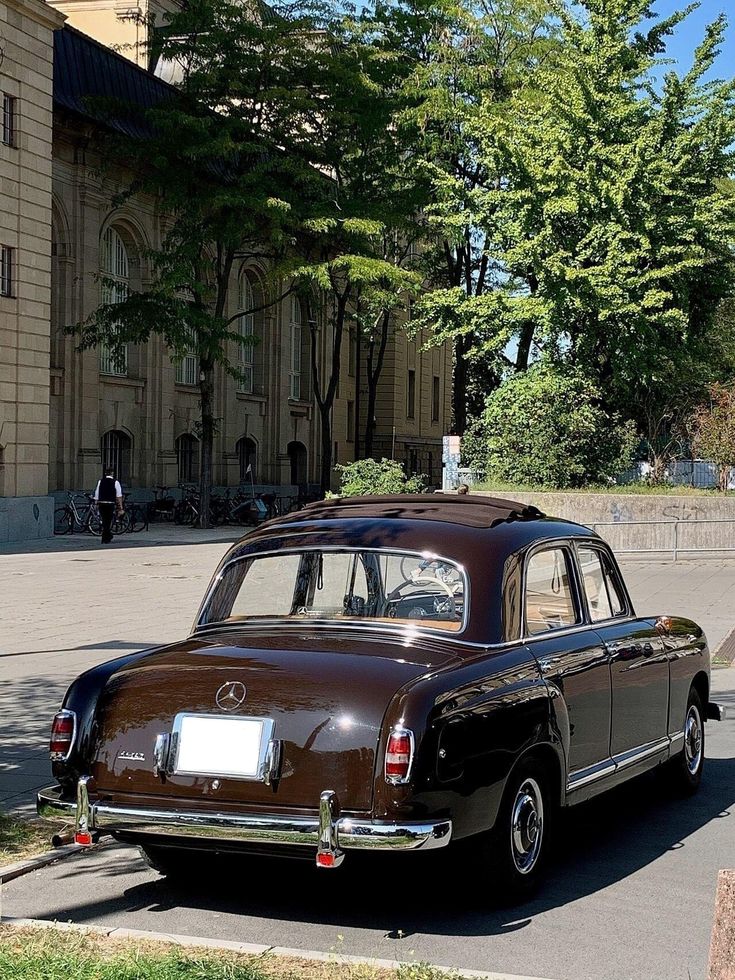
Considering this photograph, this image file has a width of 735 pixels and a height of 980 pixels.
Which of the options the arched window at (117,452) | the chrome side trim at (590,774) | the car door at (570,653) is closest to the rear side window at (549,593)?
the car door at (570,653)

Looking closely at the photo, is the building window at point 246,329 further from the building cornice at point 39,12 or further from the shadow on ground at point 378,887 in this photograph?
the shadow on ground at point 378,887

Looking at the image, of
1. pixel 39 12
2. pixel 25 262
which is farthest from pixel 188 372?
pixel 39 12

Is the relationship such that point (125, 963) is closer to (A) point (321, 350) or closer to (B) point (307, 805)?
(B) point (307, 805)

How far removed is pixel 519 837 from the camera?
5.44 m

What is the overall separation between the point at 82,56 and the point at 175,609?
2817 centimetres

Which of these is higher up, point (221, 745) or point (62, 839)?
point (221, 745)

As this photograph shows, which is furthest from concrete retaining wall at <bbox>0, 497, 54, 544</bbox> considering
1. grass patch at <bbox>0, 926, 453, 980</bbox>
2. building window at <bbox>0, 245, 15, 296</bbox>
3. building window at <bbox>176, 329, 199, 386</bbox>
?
grass patch at <bbox>0, 926, 453, 980</bbox>

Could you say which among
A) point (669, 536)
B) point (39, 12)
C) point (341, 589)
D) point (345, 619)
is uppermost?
point (39, 12)

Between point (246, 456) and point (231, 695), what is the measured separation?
49.0 m

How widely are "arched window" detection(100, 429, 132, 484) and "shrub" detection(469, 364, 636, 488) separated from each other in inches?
665

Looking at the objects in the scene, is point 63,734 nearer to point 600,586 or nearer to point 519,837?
point 519,837

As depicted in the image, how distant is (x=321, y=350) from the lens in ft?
195

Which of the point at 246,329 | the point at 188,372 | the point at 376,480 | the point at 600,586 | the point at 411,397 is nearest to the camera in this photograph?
the point at 600,586

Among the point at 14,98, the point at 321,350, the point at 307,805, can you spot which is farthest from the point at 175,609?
the point at 321,350
